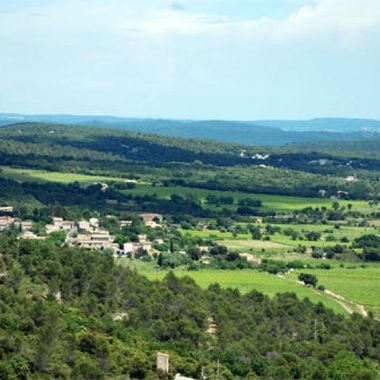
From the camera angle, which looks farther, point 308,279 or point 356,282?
point 356,282

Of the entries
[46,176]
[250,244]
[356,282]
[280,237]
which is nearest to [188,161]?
[46,176]

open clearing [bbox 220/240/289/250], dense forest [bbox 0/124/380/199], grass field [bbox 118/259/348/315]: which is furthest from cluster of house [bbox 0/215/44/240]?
dense forest [bbox 0/124/380/199]

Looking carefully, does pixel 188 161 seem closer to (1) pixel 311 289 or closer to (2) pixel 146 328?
(1) pixel 311 289

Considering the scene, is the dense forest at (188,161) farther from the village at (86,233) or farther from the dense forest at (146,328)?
the dense forest at (146,328)

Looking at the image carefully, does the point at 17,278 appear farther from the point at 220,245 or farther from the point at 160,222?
the point at 160,222

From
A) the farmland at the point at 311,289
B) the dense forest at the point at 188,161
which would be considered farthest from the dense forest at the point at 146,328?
the dense forest at the point at 188,161

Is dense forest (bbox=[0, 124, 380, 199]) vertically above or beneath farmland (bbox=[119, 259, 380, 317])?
beneath

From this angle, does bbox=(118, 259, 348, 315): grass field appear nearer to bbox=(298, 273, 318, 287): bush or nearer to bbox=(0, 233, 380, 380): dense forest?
bbox=(298, 273, 318, 287): bush
